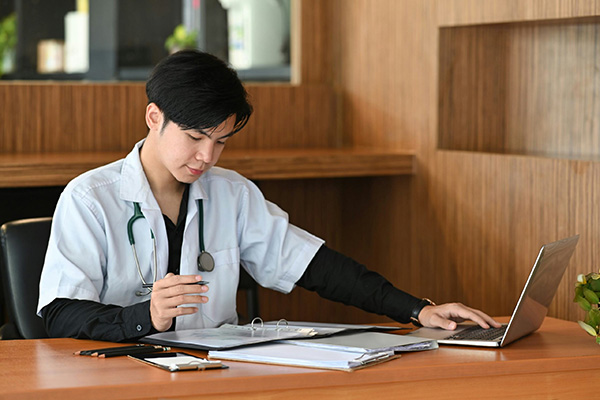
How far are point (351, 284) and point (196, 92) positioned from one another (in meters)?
0.56

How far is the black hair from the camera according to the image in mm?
1740

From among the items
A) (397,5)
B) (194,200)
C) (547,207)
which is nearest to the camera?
(194,200)

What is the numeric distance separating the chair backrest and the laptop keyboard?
0.91m

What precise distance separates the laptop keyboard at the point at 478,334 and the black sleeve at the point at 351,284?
7.9 inches

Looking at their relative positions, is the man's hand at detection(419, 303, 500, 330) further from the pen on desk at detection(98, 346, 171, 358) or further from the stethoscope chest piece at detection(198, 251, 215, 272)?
the pen on desk at detection(98, 346, 171, 358)

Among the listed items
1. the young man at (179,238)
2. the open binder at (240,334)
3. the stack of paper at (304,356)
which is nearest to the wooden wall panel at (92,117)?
the young man at (179,238)

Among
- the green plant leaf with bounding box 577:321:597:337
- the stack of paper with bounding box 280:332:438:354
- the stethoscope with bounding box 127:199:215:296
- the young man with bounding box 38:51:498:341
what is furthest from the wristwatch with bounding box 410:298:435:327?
the stethoscope with bounding box 127:199:215:296

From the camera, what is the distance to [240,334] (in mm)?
1627

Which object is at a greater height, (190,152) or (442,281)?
(190,152)

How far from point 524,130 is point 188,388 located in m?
1.62

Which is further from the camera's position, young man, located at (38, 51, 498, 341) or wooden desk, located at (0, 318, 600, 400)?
young man, located at (38, 51, 498, 341)

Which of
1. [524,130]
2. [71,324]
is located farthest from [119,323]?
[524,130]

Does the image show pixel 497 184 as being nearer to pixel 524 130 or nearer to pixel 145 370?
pixel 524 130

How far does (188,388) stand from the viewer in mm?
1309
